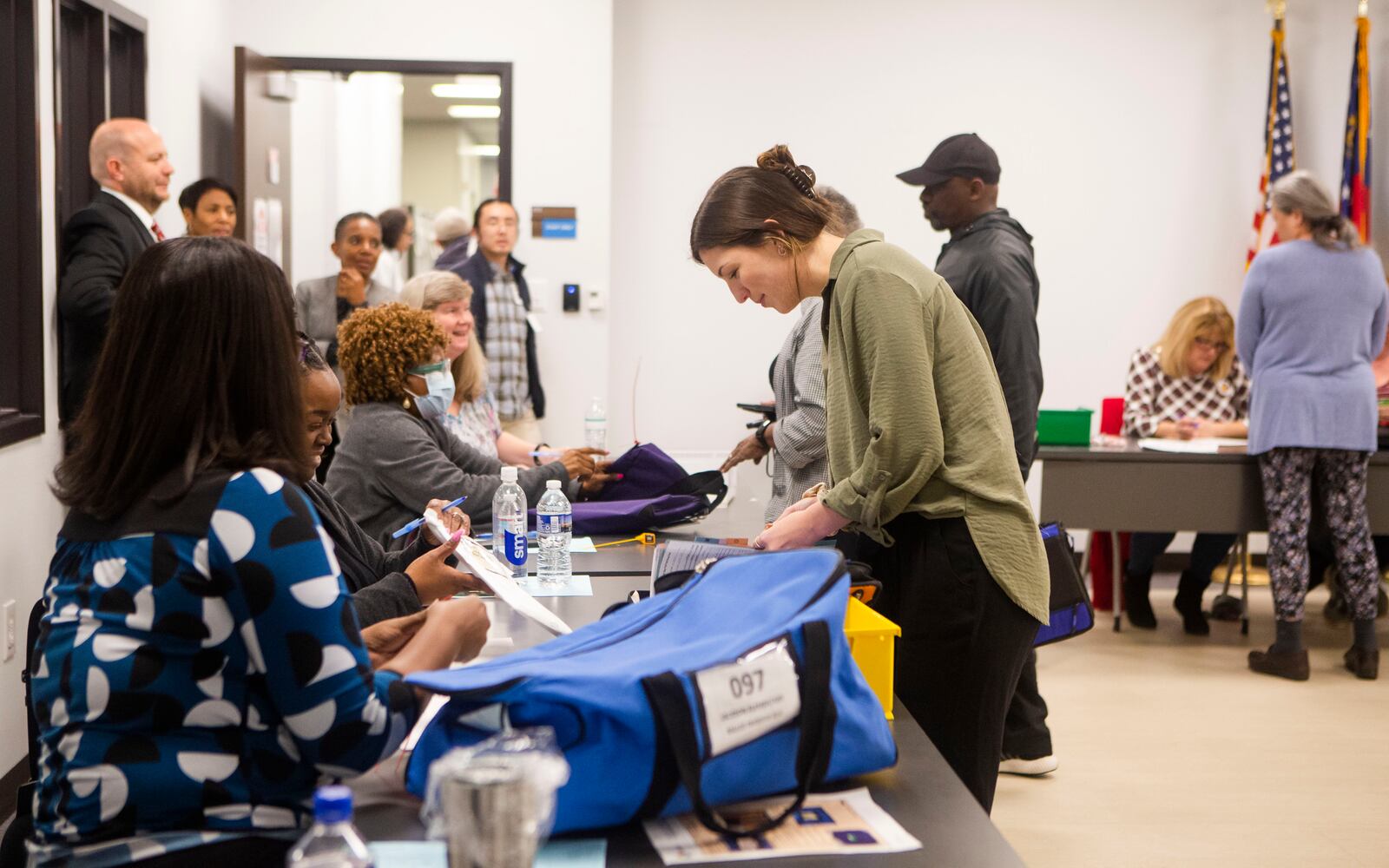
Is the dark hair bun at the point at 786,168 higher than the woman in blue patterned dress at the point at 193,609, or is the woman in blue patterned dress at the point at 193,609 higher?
the dark hair bun at the point at 786,168

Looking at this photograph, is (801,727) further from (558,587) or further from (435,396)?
(435,396)

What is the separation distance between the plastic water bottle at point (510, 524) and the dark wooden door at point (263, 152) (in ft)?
8.65

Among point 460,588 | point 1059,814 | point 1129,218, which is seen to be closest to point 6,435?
point 460,588

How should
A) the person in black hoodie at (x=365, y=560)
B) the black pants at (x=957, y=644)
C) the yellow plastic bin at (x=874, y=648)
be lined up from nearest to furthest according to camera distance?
the yellow plastic bin at (x=874, y=648) < the person in black hoodie at (x=365, y=560) < the black pants at (x=957, y=644)

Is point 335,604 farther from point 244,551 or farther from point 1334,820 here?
point 1334,820

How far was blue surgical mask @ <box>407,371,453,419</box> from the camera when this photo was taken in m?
2.97

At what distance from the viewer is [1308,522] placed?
4.67m

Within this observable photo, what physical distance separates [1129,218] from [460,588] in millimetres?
5232

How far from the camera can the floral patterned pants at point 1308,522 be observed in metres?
4.61

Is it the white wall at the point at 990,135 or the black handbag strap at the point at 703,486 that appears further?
the white wall at the point at 990,135

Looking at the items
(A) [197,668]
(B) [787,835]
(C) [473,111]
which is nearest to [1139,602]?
(B) [787,835]

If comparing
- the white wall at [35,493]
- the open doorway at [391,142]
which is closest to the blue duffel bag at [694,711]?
the white wall at [35,493]

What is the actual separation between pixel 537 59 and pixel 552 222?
0.75 meters

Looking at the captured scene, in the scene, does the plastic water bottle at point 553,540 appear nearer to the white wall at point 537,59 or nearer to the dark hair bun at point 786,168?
the dark hair bun at point 786,168
